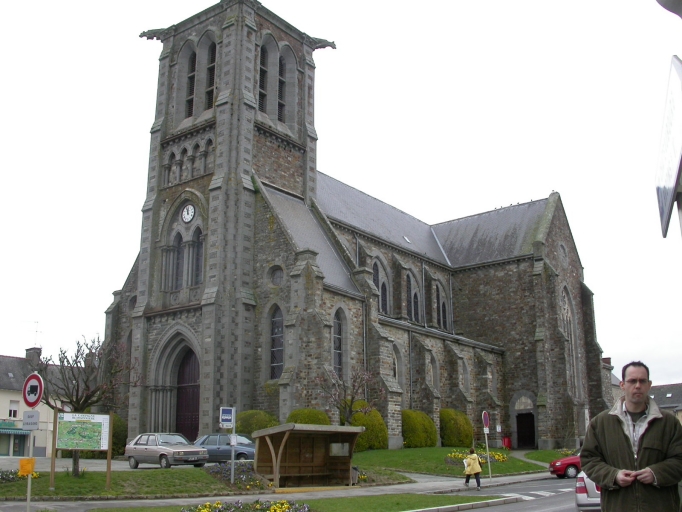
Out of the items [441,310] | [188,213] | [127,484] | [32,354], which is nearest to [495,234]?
[441,310]

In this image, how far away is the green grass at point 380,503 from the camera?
16184 millimetres

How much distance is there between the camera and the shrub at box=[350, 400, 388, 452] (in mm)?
32875

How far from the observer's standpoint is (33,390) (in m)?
13.2

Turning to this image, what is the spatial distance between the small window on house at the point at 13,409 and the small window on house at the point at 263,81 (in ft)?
122

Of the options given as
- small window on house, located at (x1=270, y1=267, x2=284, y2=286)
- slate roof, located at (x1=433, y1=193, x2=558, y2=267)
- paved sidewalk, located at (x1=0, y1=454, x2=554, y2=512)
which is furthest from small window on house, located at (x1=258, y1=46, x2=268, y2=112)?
paved sidewalk, located at (x1=0, y1=454, x2=554, y2=512)

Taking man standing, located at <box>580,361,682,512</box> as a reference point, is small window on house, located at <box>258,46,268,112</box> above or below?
above

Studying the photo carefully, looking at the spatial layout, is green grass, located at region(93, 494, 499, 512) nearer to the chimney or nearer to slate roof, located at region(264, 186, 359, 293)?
slate roof, located at region(264, 186, 359, 293)

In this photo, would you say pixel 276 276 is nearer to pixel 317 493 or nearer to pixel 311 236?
pixel 311 236

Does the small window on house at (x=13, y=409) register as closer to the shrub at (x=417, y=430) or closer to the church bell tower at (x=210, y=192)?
the church bell tower at (x=210, y=192)

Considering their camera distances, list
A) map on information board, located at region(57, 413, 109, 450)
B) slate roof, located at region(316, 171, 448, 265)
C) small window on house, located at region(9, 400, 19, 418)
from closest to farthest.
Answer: map on information board, located at region(57, 413, 109, 450) < slate roof, located at region(316, 171, 448, 265) < small window on house, located at region(9, 400, 19, 418)

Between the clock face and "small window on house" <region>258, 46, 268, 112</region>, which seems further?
"small window on house" <region>258, 46, 268, 112</region>

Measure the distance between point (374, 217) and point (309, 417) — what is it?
67.8 ft

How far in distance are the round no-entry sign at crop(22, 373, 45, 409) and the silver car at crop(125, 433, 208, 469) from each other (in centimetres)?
1303

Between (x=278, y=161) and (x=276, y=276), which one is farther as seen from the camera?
(x=278, y=161)
